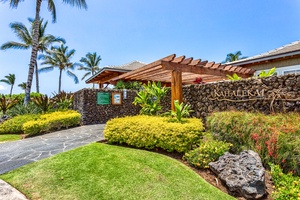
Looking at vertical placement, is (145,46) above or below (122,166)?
above

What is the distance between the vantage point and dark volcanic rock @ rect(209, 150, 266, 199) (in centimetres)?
380

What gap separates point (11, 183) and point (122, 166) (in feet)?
7.58

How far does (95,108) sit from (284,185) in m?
10.0

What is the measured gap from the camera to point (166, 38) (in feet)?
40.7

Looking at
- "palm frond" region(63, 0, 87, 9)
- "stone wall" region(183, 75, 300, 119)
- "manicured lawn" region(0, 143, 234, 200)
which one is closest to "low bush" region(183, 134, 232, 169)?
"manicured lawn" region(0, 143, 234, 200)

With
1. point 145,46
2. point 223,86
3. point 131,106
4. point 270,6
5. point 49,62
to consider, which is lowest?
point 131,106

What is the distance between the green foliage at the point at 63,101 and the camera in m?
13.6

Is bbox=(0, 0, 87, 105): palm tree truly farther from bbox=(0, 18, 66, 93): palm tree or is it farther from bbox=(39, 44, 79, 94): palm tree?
bbox=(39, 44, 79, 94): palm tree

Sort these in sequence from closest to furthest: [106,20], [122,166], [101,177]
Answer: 1. [101,177]
2. [122,166]
3. [106,20]

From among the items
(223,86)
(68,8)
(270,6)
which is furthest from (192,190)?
(68,8)

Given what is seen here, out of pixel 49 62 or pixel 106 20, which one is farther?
pixel 49 62

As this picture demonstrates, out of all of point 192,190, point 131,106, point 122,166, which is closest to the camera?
point 192,190

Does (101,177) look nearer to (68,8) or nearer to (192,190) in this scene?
(192,190)

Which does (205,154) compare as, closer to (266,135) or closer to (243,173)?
(243,173)
